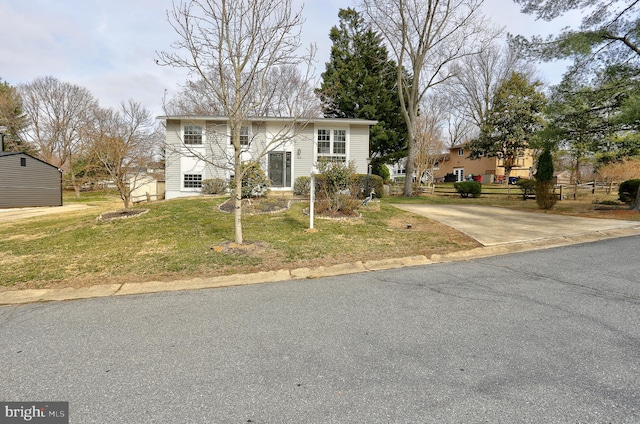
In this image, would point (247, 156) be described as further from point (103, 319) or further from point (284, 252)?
point (103, 319)

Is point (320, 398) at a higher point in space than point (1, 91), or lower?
lower

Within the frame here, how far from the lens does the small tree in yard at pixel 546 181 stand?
12.5 m

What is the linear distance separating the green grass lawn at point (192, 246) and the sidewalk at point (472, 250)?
0.87 feet

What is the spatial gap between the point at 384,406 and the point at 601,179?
1335 inches

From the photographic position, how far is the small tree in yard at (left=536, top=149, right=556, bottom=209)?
12.5m

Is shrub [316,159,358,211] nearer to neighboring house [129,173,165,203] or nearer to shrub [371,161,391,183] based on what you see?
neighboring house [129,173,165,203]

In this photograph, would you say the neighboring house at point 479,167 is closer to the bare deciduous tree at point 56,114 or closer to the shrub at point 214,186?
the shrub at point 214,186

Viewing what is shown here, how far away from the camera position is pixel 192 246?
6.30 metres

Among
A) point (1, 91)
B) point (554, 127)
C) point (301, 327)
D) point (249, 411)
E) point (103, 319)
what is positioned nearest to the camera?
point (249, 411)

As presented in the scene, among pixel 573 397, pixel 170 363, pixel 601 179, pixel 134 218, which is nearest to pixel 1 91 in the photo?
pixel 134 218

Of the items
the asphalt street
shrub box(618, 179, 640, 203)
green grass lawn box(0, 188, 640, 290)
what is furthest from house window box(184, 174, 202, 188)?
shrub box(618, 179, 640, 203)

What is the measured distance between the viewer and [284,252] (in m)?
5.95

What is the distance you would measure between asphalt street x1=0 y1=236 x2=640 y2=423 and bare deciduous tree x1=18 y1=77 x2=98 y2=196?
34.3 m

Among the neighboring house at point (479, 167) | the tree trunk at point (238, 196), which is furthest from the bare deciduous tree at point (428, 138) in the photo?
the tree trunk at point (238, 196)
